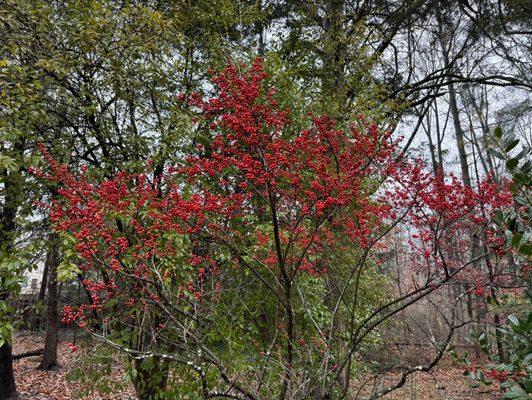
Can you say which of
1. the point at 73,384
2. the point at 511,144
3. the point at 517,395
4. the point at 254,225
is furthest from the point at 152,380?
the point at 73,384

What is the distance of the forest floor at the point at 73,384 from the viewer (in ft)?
24.7

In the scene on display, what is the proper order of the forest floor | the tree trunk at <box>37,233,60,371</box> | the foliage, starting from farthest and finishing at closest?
the tree trunk at <box>37,233,60,371</box> → the forest floor → the foliage

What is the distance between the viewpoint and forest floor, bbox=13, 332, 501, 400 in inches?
297

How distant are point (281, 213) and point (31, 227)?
2556mm

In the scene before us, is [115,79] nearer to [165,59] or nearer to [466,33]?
[165,59]

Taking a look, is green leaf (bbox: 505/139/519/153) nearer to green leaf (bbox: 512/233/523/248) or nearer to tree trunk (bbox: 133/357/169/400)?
green leaf (bbox: 512/233/523/248)

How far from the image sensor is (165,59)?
4918mm

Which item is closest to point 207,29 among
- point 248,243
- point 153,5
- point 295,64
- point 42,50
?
point 153,5

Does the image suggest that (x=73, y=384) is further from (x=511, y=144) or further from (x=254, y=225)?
(x=511, y=144)

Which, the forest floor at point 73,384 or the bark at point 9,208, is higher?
the bark at point 9,208

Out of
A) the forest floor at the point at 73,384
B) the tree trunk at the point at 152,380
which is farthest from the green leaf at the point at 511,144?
the forest floor at the point at 73,384

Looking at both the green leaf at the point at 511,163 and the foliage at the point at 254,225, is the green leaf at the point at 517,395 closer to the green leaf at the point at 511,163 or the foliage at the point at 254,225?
the green leaf at the point at 511,163

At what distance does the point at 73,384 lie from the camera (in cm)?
791

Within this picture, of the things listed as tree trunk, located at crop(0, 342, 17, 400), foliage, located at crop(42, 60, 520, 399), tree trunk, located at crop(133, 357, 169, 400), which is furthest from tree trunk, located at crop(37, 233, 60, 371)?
foliage, located at crop(42, 60, 520, 399)
